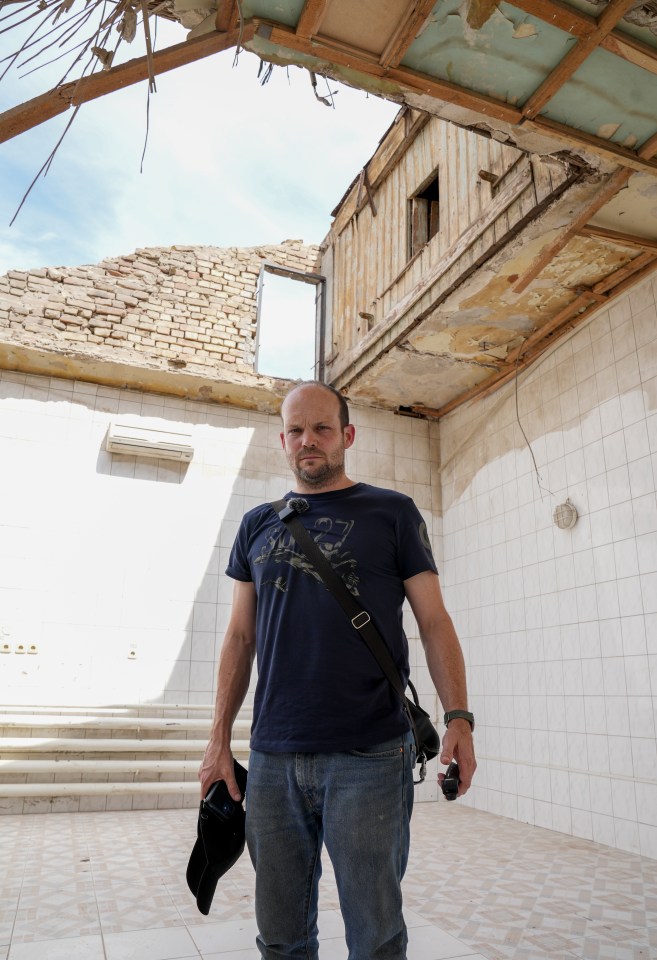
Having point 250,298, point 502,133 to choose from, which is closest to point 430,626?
point 502,133

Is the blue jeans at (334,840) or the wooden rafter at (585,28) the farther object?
the wooden rafter at (585,28)

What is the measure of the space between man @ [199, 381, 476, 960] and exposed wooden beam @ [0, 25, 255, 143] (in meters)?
1.15

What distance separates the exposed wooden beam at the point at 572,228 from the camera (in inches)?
142

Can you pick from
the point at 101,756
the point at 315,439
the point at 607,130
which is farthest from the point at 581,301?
the point at 101,756

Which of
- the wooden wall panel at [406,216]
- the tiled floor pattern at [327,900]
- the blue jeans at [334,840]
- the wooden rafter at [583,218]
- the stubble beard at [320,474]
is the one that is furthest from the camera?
the wooden wall panel at [406,216]

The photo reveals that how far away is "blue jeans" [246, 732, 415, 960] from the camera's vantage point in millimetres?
1226

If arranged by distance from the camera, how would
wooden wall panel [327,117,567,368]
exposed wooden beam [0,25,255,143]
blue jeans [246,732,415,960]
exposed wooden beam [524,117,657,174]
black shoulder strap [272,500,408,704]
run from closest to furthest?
blue jeans [246,732,415,960], black shoulder strap [272,500,408,704], exposed wooden beam [0,25,255,143], exposed wooden beam [524,117,657,174], wooden wall panel [327,117,567,368]

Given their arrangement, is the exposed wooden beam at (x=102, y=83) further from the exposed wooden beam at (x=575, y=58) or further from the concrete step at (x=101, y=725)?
the concrete step at (x=101, y=725)

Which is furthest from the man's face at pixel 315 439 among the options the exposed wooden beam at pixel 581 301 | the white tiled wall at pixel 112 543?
the white tiled wall at pixel 112 543

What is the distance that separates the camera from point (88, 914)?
2604mm

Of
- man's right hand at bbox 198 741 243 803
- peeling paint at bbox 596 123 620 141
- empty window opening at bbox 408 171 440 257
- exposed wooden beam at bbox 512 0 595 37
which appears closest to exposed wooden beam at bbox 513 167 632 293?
peeling paint at bbox 596 123 620 141

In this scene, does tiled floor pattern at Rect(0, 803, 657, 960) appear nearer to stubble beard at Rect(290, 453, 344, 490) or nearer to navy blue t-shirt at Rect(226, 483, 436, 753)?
navy blue t-shirt at Rect(226, 483, 436, 753)

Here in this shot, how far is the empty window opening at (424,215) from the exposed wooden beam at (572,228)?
4.21ft

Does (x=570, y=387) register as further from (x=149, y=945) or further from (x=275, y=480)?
(x=149, y=945)
